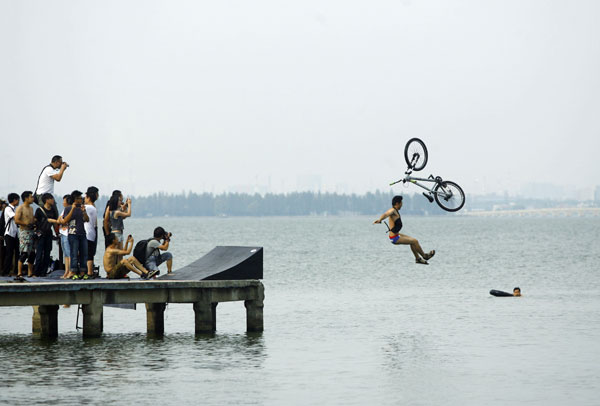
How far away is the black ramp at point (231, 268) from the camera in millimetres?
26436

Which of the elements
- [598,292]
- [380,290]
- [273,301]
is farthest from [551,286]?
[273,301]

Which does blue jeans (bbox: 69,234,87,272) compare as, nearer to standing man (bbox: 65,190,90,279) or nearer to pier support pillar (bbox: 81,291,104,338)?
standing man (bbox: 65,190,90,279)

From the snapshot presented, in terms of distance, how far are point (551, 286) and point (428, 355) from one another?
32.5 metres

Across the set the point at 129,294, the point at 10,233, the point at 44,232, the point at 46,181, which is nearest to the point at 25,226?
the point at 44,232

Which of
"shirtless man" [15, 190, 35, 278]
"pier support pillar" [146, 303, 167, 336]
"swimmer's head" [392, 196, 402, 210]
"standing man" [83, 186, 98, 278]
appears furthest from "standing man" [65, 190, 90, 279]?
"swimmer's head" [392, 196, 402, 210]

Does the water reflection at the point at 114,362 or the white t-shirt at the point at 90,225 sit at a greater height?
the white t-shirt at the point at 90,225

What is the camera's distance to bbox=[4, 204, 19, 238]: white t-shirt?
83.4 ft

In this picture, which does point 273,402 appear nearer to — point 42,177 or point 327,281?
point 42,177

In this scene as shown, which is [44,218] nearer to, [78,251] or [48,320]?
[78,251]

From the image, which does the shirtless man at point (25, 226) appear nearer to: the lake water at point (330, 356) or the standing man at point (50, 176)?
the standing man at point (50, 176)

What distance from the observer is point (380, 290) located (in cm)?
5584

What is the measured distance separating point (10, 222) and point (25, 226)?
0.68 m

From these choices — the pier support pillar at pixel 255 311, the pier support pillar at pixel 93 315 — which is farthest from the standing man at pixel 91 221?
the pier support pillar at pixel 255 311

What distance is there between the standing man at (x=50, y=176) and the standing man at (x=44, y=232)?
21cm
